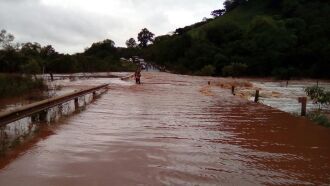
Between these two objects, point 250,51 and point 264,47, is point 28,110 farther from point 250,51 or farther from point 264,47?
point 250,51

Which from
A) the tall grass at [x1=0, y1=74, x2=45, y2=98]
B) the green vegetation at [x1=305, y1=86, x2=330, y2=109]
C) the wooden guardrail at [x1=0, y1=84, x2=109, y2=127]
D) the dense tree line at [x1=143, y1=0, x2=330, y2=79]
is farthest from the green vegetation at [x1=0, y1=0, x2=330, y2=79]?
the wooden guardrail at [x1=0, y1=84, x2=109, y2=127]

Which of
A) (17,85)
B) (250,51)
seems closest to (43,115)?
(17,85)

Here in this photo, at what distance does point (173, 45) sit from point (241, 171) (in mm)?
134498

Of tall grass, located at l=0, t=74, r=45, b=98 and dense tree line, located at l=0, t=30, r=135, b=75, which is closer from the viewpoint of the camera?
tall grass, located at l=0, t=74, r=45, b=98

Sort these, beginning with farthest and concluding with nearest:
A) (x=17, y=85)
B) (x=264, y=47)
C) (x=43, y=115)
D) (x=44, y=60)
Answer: (x=264, y=47) → (x=44, y=60) → (x=17, y=85) → (x=43, y=115)

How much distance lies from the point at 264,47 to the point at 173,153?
95.7 metres

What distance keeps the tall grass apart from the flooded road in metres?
11.4

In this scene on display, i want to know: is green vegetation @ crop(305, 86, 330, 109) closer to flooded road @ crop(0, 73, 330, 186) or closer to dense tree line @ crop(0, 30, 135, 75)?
flooded road @ crop(0, 73, 330, 186)

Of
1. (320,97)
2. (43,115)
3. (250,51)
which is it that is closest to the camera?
(43,115)

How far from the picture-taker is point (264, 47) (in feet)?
334

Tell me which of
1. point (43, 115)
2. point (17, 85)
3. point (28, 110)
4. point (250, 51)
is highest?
point (250, 51)

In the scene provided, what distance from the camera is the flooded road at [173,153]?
7.42 meters

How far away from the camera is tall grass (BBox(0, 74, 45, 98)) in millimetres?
25406

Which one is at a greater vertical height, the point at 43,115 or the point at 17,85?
the point at 43,115
